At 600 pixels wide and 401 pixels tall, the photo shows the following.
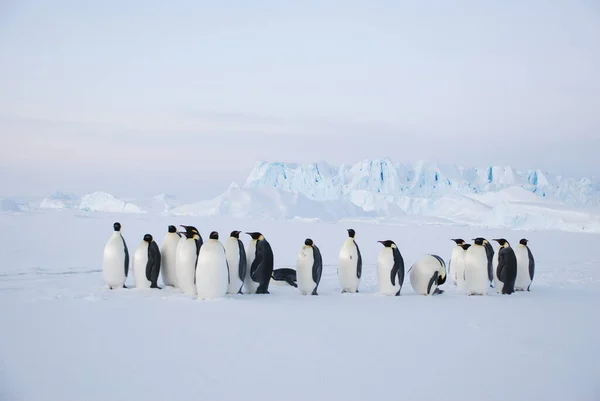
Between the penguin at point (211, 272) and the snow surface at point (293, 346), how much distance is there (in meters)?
0.20

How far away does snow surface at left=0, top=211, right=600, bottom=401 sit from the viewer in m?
3.12

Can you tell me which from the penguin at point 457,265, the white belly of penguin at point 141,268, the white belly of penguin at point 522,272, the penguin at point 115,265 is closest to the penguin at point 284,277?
the white belly of penguin at point 141,268

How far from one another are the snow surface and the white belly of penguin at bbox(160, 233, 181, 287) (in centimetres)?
49

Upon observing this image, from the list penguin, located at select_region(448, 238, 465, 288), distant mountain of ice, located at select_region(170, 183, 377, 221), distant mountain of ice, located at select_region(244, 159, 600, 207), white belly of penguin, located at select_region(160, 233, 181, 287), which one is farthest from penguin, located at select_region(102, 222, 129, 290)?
distant mountain of ice, located at select_region(244, 159, 600, 207)

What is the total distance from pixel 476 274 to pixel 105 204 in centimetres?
3232

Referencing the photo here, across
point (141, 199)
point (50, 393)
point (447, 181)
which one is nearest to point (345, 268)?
point (50, 393)

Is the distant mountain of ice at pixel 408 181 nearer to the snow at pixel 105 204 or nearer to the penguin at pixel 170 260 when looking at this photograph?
the snow at pixel 105 204

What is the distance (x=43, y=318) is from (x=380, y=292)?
3868 millimetres

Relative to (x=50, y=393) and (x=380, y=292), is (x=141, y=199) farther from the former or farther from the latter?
(x=50, y=393)

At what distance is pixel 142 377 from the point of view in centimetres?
319

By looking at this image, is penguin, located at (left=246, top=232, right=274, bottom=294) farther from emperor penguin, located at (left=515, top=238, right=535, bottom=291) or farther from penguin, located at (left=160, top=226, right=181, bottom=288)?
emperor penguin, located at (left=515, top=238, right=535, bottom=291)

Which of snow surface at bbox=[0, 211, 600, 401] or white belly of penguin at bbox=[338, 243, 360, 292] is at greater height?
white belly of penguin at bbox=[338, 243, 360, 292]

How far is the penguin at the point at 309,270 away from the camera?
6.68 m

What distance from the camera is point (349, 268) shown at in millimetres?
6930
